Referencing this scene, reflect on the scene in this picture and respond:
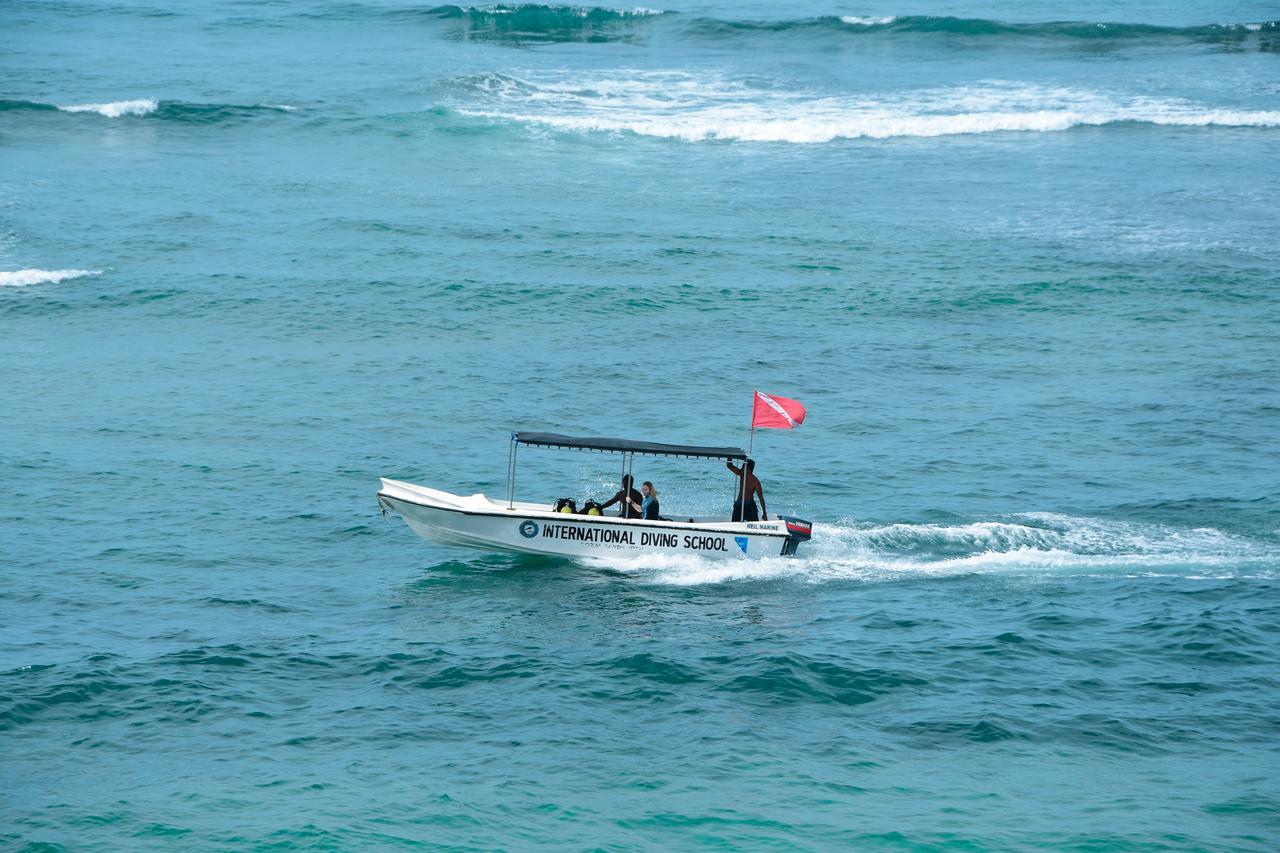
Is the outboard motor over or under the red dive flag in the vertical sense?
under

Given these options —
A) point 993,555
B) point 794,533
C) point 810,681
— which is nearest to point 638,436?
Result: point 794,533

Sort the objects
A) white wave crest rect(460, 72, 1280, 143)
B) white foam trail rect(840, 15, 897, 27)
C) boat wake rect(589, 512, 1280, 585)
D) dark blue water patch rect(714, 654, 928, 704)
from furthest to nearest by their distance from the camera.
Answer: white foam trail rect(840, 15, 897, 27) → white wave crest rect(460, 72, 1280, 143) → boat wake rect(589, 512, 1280, 585) → dark blue water patch rect(714, 654, 928, 704)

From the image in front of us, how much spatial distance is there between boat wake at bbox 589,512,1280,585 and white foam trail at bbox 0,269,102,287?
24.4 metres

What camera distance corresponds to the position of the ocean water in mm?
21031

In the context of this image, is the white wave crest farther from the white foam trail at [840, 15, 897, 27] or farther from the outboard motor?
the outboard motor

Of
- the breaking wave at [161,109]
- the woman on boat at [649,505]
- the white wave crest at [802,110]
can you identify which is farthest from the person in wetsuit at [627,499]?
the breaking wave at [161,109]

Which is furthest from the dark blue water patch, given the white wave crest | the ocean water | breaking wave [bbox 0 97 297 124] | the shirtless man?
breaking wave [bbox 0 97 297 124]

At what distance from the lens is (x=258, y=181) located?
55406 millimetres

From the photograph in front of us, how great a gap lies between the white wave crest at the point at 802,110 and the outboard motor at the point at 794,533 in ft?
116

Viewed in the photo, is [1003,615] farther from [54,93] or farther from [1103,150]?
[54,93]

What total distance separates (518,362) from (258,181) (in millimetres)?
20733

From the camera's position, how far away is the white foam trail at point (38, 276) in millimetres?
44562

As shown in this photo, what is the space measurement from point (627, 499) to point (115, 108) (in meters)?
43.0

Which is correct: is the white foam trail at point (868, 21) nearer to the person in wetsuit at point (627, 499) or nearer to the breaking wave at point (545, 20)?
the breaking wave at point (545, 20)
